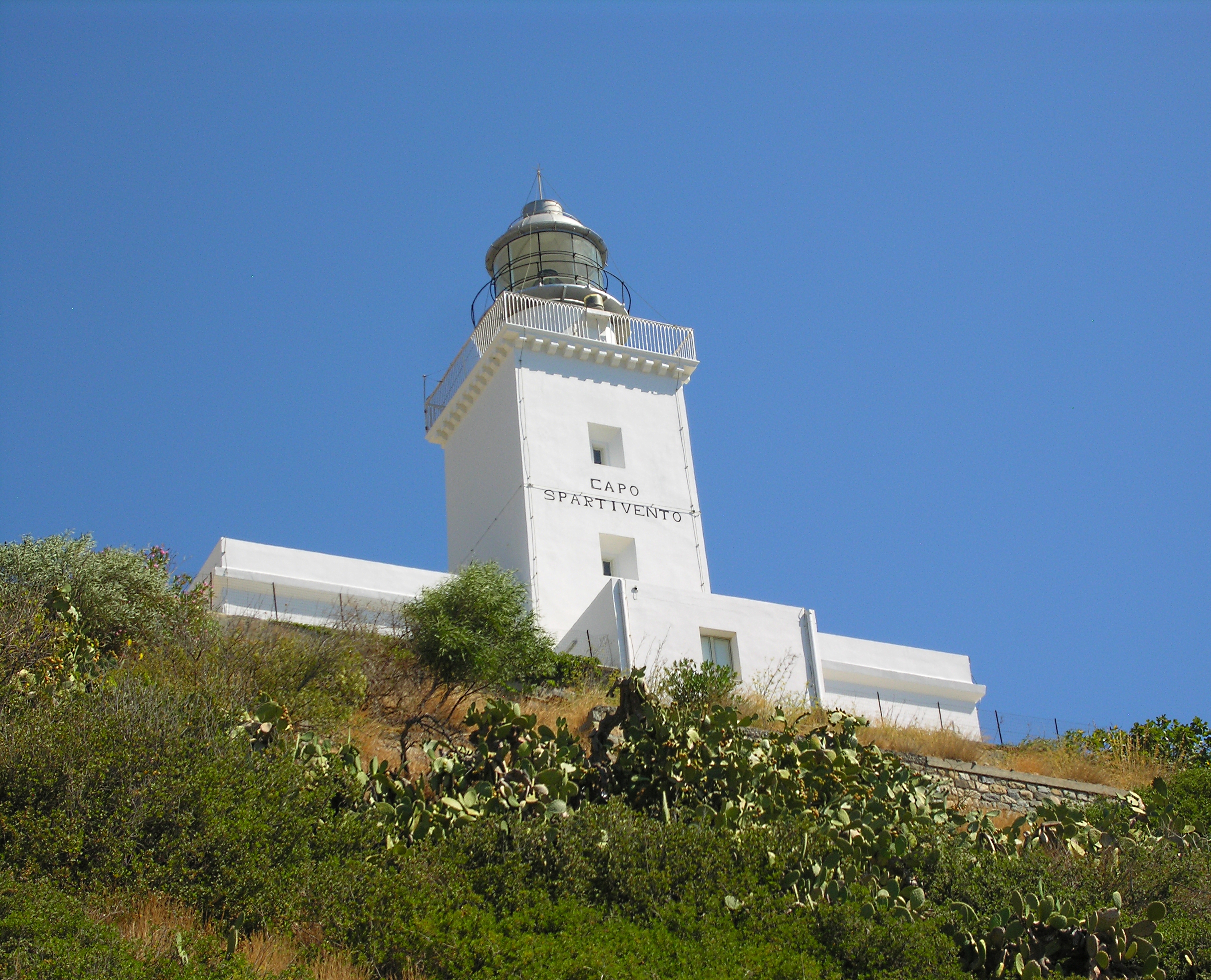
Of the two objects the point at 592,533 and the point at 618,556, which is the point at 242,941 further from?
the point at 618,556

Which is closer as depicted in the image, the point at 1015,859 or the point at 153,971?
the point at 153,971

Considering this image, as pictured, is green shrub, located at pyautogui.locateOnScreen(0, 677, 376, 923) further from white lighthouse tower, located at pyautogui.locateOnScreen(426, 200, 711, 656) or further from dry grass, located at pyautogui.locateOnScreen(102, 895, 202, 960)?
white lighthouse tower, located at pyautogui.locateOnScreen(426, 200, 711, 656)

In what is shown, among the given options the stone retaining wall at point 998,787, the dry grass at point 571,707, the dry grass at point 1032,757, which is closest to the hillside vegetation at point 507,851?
the stone retaining wall at point 998,787

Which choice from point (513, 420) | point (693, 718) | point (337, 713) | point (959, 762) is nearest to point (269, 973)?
point (693, 718)

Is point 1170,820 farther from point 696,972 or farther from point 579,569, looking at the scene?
point 579,569

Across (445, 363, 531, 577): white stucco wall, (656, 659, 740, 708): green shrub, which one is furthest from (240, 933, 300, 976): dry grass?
(445, 363, 531, 577): white stucco wall

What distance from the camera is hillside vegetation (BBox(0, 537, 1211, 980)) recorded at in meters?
9.09

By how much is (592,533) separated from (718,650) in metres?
3.76

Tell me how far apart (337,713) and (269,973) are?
6441 millimetres

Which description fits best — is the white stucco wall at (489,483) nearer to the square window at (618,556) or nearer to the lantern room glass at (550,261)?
the square window at (618,556)

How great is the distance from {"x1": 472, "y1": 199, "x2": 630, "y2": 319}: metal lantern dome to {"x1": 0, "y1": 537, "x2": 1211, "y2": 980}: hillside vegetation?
1825 cm

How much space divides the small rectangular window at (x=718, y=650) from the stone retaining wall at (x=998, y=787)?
17.2ft

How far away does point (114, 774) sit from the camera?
9.85 metres

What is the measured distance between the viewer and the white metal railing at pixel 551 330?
90.6ft
